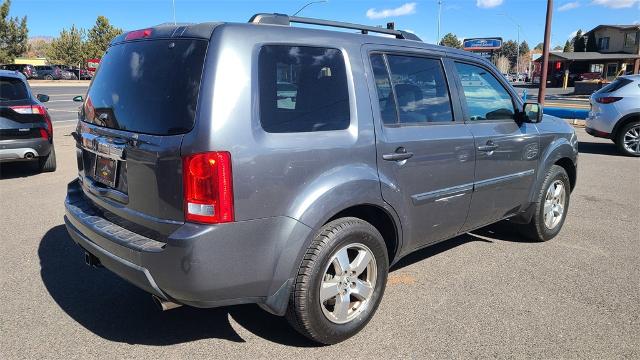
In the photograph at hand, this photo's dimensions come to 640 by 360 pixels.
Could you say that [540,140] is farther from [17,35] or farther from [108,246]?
[17,35]

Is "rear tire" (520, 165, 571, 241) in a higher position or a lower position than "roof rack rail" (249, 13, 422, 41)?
lower

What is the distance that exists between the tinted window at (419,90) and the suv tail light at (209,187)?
1.39 meters

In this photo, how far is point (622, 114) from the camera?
10.2 metres

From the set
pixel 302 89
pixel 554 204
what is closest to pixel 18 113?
pixel 302 89

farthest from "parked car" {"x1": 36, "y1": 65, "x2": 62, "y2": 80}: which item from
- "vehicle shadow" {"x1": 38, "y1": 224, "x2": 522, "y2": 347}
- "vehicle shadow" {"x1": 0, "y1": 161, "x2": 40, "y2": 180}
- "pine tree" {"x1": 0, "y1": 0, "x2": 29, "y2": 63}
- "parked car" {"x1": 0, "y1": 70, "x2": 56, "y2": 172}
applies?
"vehicle shadow" {"x1": 38, "y1": 224, "x2": 522, "y2": 347}

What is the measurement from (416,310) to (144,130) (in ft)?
7.11

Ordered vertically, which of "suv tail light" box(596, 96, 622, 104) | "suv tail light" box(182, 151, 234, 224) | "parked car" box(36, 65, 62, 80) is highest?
"parked car" box(36, 65, 62, 80)

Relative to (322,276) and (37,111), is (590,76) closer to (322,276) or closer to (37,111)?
(37,111)

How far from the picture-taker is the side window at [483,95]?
398 centimetres

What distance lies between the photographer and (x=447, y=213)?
3.73m

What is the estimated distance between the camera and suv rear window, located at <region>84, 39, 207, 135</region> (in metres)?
2.58

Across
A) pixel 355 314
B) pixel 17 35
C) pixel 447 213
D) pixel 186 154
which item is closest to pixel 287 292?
pixel 355 314

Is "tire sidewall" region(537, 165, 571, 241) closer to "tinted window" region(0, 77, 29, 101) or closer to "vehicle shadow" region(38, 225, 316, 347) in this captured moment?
"vehicle shadow" region(38, 225, 316, 347)

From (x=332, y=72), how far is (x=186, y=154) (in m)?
1.04
